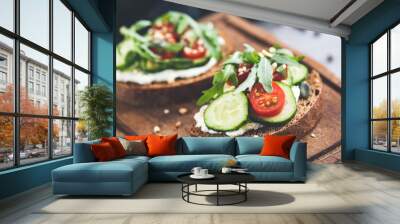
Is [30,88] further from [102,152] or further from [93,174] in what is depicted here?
[93,174]

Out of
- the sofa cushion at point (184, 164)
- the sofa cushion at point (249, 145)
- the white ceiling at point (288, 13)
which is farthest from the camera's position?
the white ceiling at point (288, 13)

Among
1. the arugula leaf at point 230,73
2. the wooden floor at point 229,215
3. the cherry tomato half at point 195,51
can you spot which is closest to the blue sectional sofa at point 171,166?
the wooden floor at point 229,215

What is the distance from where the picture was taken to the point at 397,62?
743cm

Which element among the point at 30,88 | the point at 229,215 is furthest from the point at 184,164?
the point at 30,88

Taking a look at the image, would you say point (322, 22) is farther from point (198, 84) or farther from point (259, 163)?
point (259, 163)

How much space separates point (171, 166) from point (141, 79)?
3.63 metres

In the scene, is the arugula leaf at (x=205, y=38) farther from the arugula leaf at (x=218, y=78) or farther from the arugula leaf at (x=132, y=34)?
the arugula leaf at (x=132, y=34)

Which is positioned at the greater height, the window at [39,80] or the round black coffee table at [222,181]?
the window at [39,80]

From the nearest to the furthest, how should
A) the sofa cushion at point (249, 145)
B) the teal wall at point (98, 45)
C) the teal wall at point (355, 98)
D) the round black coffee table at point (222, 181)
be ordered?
the round black coffee table at point (222, 181)
the teal wall at point (98, 45)
the sofa cushion at point (249, 145)
the teal wall at point (355, 98)

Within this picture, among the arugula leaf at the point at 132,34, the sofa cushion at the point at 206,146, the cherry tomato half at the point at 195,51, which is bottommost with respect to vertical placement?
the sofa cushion at the point at 206,146

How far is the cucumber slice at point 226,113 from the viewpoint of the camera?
8.81m

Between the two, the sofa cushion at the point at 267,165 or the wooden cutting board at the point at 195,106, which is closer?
the sofa cushion at the point at 267,165

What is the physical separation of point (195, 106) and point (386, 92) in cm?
409

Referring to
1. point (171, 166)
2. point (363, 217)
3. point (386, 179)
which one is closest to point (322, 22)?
point (386, 179)
